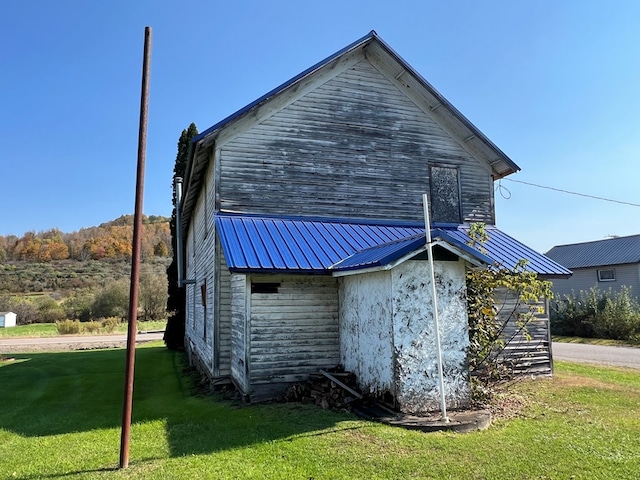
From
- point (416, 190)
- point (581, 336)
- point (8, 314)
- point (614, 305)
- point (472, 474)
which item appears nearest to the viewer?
point (472, 474)

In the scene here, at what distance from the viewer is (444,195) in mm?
13836

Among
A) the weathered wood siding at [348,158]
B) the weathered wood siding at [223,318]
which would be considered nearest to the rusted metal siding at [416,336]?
the weathered wood siding at [223,318]

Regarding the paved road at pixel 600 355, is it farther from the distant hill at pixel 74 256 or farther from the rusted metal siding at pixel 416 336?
the distant hill at pixel 74 256

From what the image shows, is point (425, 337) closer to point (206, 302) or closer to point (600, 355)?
point (206, 302)

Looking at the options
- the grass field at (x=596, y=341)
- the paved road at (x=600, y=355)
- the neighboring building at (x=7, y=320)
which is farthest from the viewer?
the neighboring building at (x=7, y=320)

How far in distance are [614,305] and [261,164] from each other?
21.0m

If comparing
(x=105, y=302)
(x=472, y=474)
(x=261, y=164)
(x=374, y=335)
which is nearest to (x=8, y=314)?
(x=105, y=302)

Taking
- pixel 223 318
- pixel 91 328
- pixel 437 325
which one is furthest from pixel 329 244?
pixel 91 328

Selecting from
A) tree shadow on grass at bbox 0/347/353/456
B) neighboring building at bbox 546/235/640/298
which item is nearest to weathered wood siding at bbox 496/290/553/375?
tree shadow on grass at bbox 0/347/353/456

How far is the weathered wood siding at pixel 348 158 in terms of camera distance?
39.3ft

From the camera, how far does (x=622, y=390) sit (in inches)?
392

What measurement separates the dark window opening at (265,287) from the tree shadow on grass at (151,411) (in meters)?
2.27

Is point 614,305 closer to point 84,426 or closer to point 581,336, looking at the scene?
point 581,336

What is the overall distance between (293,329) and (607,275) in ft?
92.5
